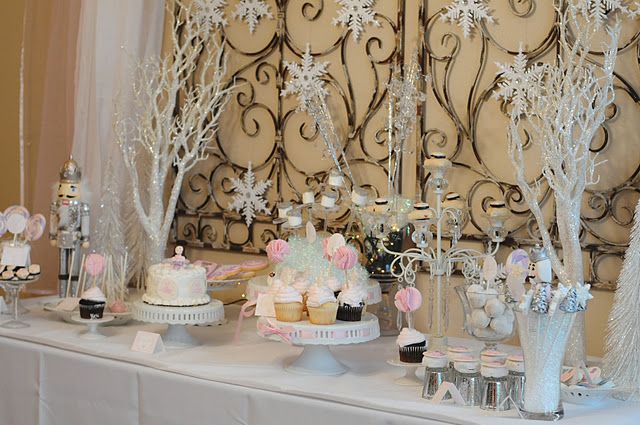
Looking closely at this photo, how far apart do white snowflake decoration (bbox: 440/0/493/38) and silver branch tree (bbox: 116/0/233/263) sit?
27.4 inches

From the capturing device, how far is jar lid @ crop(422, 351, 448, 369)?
68.4 inches

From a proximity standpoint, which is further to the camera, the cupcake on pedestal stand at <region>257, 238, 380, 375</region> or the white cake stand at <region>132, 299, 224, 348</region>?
the white cake stand at <region>132, 299, 224, 348</region>

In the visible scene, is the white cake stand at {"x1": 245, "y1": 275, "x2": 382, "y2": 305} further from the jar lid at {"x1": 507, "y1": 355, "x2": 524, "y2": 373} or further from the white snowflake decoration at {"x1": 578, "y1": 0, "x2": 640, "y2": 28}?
the white snowflake decoration at {"x1": 578, "y1": 0, "x2": 640, "y2": 28}

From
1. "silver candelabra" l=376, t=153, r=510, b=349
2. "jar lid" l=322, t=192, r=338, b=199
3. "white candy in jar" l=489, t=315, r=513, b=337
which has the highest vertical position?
"jar lid" l=322, t=192, r=338, b=199

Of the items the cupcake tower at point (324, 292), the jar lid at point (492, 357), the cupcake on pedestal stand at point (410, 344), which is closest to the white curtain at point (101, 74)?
the cupcake tower at point (324, 292)

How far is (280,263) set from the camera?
6.88 ft

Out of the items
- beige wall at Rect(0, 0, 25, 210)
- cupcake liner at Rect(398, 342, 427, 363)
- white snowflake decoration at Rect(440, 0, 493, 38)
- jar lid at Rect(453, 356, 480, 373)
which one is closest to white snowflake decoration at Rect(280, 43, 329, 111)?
white snowflake decoration at Rect(440, 0, 493, 38)

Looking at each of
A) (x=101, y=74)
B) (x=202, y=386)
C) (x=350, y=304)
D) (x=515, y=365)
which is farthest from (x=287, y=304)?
(x=101, y=74)

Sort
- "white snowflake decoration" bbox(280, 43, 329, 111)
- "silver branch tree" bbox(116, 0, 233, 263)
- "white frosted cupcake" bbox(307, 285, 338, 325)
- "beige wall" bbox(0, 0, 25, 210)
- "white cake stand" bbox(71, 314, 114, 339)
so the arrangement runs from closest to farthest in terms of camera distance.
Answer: "white frosted cupcake" bbox(307, 285, 338, 325), "white cake stand" bbox(71, 314, 114, 339), "white snowflake decoration" bbox(280, 43, 329, 111), "silver branch tree" bbox(116, 0, 233, 263), "beige wall" bbox(0, 0, 25, 210)

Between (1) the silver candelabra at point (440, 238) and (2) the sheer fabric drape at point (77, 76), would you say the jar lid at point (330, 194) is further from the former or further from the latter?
(2) the sheer fabric drape at point (77, 76)

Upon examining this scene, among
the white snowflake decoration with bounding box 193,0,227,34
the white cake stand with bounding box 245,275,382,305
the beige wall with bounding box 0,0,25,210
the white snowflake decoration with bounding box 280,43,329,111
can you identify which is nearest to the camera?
the white cake stand with bounding box 245,275,382,305

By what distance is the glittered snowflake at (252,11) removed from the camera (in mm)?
2621

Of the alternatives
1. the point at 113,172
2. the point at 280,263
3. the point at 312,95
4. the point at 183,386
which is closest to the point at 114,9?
the point at 113,172

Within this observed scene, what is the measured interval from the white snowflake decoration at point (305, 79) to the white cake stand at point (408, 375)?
828 millimetres
